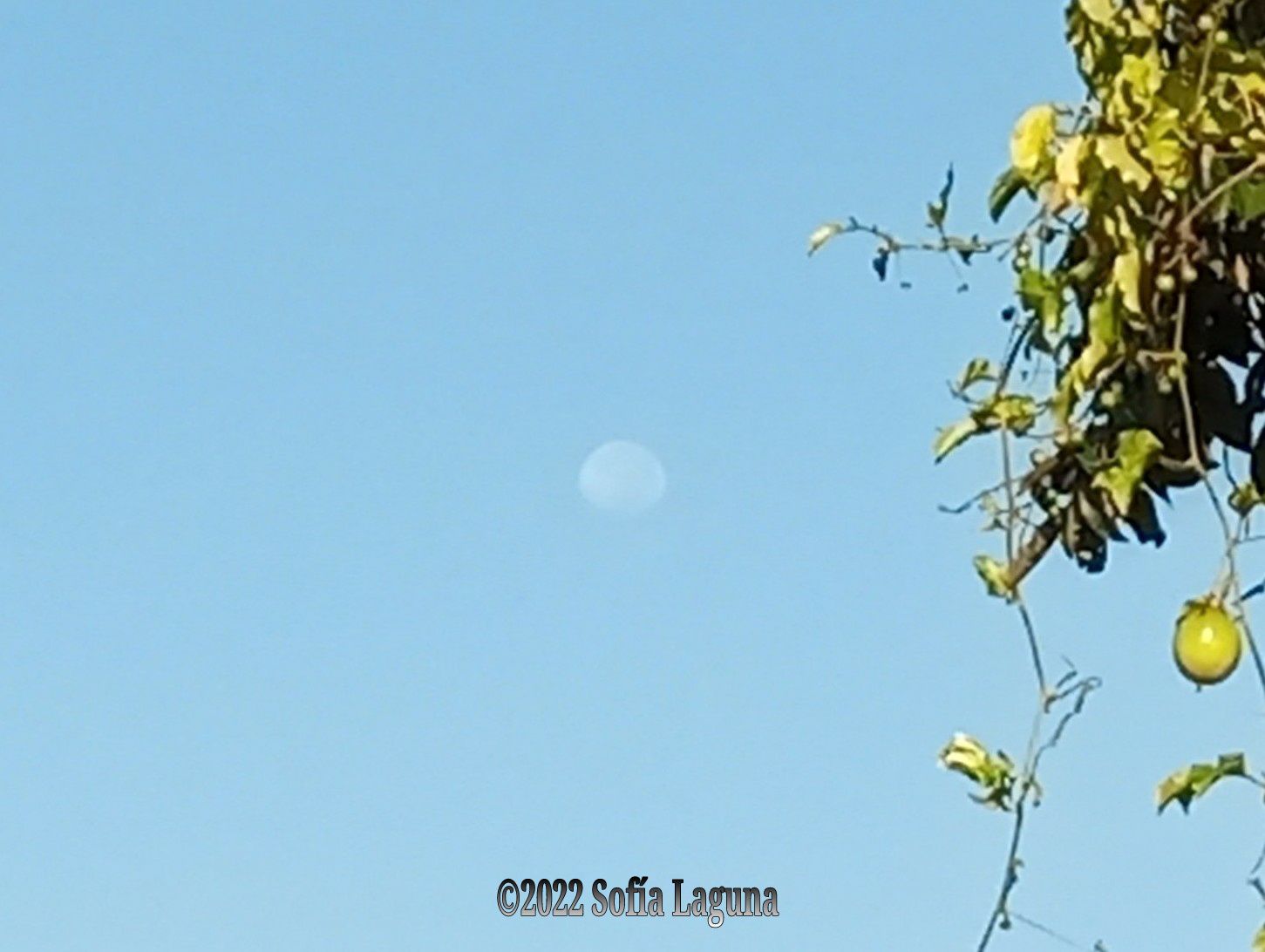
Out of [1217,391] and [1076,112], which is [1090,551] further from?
[1076,112]

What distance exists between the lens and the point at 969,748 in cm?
121

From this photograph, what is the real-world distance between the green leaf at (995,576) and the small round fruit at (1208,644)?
147 mm

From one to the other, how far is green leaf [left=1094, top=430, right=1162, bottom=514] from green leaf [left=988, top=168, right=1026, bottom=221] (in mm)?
166

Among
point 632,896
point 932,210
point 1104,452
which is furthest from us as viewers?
point 632,896

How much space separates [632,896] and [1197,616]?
3.67 feet

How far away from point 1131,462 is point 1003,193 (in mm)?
192

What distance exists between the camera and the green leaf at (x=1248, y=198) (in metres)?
1.07

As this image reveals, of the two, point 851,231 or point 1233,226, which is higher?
point 851,231

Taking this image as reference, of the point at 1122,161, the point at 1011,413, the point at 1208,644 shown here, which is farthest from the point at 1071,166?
the point at 1208,644

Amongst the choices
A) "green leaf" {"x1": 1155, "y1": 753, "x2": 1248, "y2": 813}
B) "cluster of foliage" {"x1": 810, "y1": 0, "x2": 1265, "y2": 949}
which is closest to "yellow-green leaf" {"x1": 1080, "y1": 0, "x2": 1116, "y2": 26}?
"cluster of foliage" {"x1": 810, "y1": 0, "x2": 1265, "y2": 949}

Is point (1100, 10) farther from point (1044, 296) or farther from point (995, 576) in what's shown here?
point (995, 576)

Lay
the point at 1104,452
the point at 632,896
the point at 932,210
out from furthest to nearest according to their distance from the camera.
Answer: the point at 632,896 < the point at 932,210 < the point at 1104,452

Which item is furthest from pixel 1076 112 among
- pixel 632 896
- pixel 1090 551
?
pixel 632 896

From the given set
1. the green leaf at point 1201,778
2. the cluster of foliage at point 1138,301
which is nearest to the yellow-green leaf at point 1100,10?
the cluster of foliage at point 1138,301
